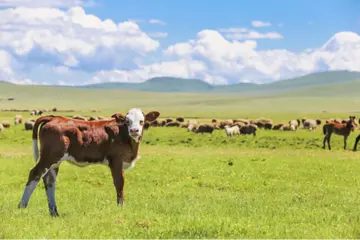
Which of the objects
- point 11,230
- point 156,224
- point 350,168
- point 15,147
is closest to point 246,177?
point 350,168

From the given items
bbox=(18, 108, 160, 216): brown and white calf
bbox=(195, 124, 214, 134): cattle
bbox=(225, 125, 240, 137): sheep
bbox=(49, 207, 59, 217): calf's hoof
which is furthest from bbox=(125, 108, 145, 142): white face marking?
bbox=(195, 124, 214, 134): cattle

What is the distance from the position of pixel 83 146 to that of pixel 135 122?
1.35 m

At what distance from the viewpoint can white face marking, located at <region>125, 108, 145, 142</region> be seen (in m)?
13.1

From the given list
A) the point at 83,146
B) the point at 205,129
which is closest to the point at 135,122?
the point at 83,146

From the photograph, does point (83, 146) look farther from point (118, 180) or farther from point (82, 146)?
point (118, 180)

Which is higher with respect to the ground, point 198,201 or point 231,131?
point 198,201

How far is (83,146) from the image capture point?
42.2ft

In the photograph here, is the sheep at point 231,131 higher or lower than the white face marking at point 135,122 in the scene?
lower

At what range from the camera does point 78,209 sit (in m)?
13.0

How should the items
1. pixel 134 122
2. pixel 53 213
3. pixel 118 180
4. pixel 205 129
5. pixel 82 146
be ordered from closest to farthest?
pixel 53 213
pixel 82 146
pixel 118 180
pixel 134 122
pixel 205 129

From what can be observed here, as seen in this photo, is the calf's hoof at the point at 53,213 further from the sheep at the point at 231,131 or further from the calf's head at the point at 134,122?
the sheep at the point at 231,131

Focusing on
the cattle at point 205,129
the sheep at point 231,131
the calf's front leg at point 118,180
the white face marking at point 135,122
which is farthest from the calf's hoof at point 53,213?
the cattle at point 205,129

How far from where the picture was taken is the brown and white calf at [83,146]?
41.0 ft

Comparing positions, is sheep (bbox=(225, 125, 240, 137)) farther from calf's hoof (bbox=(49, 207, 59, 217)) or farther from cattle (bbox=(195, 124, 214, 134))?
calf's hoof (bbox=(49, 207, 59, 217))
